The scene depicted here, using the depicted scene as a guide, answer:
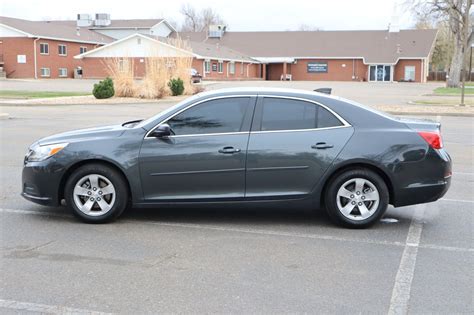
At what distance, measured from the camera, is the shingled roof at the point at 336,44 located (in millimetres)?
69938

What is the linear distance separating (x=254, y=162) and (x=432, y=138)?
2032mm

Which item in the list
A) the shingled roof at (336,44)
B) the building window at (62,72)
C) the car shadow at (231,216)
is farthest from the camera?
the shingled roof at (336,44)

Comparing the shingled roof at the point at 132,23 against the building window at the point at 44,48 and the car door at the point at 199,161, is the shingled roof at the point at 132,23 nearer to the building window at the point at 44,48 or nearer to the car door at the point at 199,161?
the building window at the point at 44,48

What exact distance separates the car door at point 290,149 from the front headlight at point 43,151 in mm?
2170

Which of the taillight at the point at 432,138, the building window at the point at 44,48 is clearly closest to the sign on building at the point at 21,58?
the building window at the point at 44,48

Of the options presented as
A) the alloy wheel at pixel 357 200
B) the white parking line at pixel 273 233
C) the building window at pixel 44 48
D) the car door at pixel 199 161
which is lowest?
the white parking line at pixel 273 233

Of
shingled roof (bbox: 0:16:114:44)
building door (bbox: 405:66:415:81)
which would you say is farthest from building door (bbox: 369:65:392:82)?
shingled roof (bbox: 0:16:114:44)

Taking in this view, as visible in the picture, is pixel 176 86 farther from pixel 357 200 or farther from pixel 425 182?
pixel 425 182

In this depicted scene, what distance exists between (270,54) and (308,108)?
6956 cm

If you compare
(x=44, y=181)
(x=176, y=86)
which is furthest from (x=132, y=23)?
(x=44, y=181)

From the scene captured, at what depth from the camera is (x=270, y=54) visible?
74.6 metres

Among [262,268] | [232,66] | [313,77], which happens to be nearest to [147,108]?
[262,268]

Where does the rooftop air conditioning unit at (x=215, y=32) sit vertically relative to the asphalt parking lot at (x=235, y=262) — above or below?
above

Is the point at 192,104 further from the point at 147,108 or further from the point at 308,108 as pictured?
the point at 147,108
